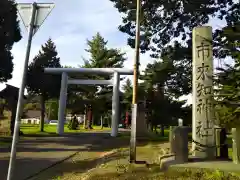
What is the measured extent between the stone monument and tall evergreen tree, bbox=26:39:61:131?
22.1 metres

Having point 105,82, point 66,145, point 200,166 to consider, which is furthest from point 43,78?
point 200,166

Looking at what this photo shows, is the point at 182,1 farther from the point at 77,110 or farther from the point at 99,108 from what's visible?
the point at 77,110

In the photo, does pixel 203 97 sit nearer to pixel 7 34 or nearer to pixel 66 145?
pixel 66 145

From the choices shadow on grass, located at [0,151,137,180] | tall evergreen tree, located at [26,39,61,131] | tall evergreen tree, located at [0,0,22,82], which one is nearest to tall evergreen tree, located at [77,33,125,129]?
tall evergreen tree, located at [26,39,61,131]

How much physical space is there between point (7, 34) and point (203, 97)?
53.5 ft

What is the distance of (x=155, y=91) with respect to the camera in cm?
3022

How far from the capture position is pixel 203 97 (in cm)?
926

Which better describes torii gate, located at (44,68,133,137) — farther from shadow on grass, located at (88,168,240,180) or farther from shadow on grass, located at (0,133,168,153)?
shadow on grass, located at (88,168,240,180)

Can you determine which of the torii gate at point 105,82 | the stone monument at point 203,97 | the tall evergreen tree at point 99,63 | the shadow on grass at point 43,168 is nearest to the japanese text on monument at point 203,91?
the stone monument at point 203,97

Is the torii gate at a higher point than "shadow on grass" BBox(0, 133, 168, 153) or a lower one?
higher

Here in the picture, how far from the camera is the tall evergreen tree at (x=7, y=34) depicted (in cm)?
2044

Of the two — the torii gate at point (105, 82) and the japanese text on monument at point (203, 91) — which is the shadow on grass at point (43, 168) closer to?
the japanese text on monument at point (203, 91)

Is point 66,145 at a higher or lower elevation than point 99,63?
lower

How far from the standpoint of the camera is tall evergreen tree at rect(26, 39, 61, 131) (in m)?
29.4
